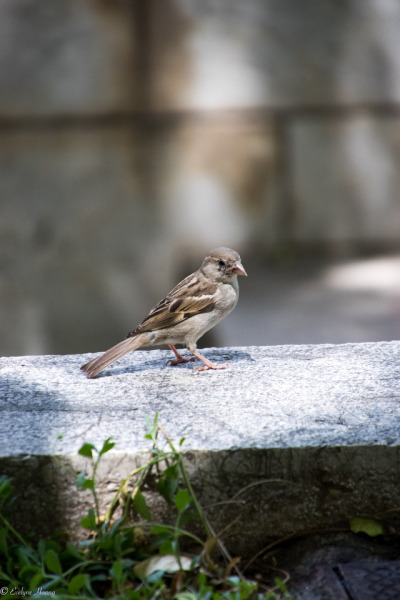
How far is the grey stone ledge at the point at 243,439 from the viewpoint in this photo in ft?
7.30

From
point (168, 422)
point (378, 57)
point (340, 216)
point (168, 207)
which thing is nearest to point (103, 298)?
point (168, 207)

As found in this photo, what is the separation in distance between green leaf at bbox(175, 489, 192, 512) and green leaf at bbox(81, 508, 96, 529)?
0.23 meters

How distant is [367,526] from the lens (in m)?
2.23

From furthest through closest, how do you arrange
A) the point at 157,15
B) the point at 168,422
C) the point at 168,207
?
the point at 168,207, the point at 157,15, the point at 168,422

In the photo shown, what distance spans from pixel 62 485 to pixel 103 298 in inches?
121

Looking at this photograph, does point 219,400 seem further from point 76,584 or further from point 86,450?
point 76,584

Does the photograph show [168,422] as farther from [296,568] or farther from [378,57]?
[378,57]

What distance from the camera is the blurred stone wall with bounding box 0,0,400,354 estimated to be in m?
4.86

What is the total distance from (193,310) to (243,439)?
1032 mm

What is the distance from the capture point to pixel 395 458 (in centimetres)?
223

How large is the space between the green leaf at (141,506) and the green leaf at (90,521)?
0.38ft

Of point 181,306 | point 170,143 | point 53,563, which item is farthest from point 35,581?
point 170,143

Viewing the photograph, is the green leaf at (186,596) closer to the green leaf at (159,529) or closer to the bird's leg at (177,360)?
the green leaf at (159,529)

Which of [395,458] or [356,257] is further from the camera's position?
[356,257]
